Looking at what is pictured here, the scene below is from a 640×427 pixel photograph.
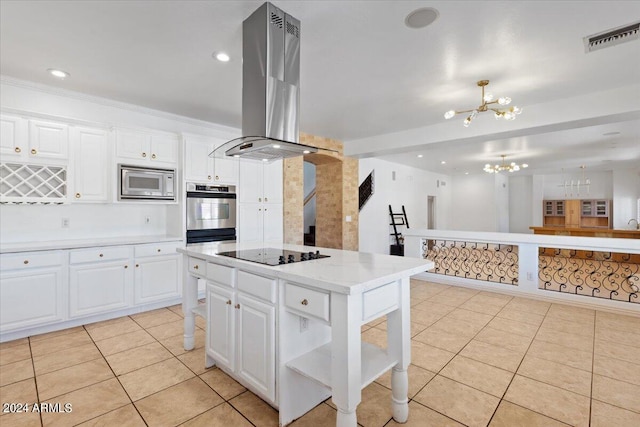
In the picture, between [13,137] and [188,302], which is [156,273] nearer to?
[188,302]

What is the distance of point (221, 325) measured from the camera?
7.28ft

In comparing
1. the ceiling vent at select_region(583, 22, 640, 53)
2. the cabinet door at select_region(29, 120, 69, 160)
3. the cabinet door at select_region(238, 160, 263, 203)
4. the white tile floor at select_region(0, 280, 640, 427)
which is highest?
the ceiling vent at select_region(583, 22, 640, 53)

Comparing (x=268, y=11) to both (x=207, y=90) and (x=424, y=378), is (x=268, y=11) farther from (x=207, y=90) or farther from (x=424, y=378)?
(x=424, y=378)

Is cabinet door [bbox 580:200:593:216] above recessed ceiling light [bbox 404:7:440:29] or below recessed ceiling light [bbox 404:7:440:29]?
below

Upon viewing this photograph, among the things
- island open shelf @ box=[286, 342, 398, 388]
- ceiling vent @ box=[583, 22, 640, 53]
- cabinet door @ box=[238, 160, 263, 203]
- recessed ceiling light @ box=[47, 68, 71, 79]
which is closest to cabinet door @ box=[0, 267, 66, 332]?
recessed ceiling light @ box=[47, 68, 71, 79]

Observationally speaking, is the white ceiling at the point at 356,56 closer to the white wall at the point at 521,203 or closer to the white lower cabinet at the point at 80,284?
the white lower cabinet at the point at 80,284

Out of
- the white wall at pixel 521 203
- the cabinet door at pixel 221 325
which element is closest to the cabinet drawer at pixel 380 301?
the cabinet door at pixel 221 325

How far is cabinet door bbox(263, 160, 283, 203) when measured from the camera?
4809 millimetres

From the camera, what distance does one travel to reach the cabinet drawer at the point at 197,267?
8.05 ft

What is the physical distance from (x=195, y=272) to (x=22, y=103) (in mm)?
2733

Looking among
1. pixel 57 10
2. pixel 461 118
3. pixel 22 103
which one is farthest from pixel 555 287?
pixel 22 103

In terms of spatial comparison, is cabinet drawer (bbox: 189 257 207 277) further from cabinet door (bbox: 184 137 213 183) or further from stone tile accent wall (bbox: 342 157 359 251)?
stone tile accent wall (bbox: 342 157 359 251)

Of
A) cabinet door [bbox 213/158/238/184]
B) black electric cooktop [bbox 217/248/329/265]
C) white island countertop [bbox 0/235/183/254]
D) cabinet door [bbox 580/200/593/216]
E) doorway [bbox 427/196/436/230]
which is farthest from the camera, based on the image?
doorway [bbox 427/196/436/230]

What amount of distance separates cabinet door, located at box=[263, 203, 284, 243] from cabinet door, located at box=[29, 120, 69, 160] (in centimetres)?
252
